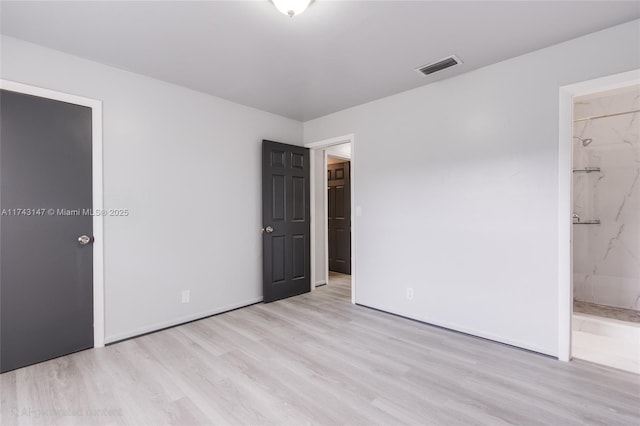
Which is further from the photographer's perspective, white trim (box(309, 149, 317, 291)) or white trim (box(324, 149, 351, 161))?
white trim (box(324, 149, 351, 161))

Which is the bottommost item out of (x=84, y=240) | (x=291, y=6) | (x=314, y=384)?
(x=314, y=384)

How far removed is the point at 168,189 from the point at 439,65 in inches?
114

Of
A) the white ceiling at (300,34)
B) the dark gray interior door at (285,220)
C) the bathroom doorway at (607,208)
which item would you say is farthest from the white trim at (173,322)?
the bathroom doorway at (607,208)

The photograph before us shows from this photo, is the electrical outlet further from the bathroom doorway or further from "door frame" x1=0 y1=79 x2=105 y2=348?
"door frame" x1=0 y1=79 x2=105 y2=348

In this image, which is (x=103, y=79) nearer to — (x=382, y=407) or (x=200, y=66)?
(x=200, y=66)

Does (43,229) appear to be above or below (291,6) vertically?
below

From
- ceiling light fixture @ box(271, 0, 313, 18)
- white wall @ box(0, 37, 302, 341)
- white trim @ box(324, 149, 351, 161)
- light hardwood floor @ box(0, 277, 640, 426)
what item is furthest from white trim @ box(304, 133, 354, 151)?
light hardwood floor @ box(0, 277, 640, 426)

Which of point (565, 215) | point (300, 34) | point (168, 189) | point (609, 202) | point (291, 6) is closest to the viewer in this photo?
point (291, 6)

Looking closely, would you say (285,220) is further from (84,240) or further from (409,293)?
(84,240)

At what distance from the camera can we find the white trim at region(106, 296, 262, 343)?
2.68 meters

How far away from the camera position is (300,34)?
7.07ft

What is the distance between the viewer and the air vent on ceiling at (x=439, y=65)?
255 centimetres

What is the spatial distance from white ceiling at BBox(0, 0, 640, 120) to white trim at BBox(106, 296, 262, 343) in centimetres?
245

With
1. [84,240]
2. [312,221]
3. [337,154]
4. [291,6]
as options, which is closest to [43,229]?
[84,240]
